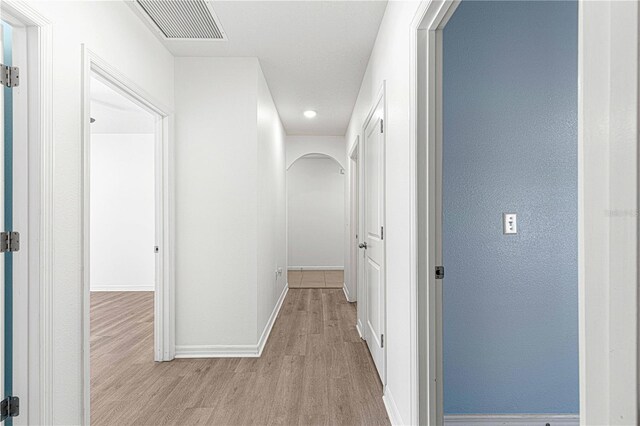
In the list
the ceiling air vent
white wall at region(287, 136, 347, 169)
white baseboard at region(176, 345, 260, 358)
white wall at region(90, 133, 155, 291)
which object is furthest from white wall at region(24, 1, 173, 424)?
white wall at region(90, 133, 155, 291)

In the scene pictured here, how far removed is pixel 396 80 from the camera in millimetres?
1979

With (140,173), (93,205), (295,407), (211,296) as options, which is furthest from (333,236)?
(295,407)

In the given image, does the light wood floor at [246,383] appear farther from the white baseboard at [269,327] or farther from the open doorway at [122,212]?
the open doorway at [122,212]

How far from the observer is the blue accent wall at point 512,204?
1961mm

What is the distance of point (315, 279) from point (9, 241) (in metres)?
5.55

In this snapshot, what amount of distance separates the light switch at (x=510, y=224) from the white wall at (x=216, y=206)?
1944 millimetres

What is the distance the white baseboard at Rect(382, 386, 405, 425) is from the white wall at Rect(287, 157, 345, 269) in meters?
5.79

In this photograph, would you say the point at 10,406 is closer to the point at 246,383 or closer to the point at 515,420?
the point at 246,383

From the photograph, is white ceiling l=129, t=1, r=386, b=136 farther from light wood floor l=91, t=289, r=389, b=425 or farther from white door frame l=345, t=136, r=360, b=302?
light wood floor l=91, t=289, r=389, b=425

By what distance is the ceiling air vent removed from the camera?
226 centimetres

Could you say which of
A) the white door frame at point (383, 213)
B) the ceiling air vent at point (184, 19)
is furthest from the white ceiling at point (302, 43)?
the white door frame at point (383, 213)

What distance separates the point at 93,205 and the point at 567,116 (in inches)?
256

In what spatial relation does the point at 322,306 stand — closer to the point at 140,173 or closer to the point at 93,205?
the point at 140,173

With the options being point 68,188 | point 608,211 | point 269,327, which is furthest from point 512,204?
point 269,327
